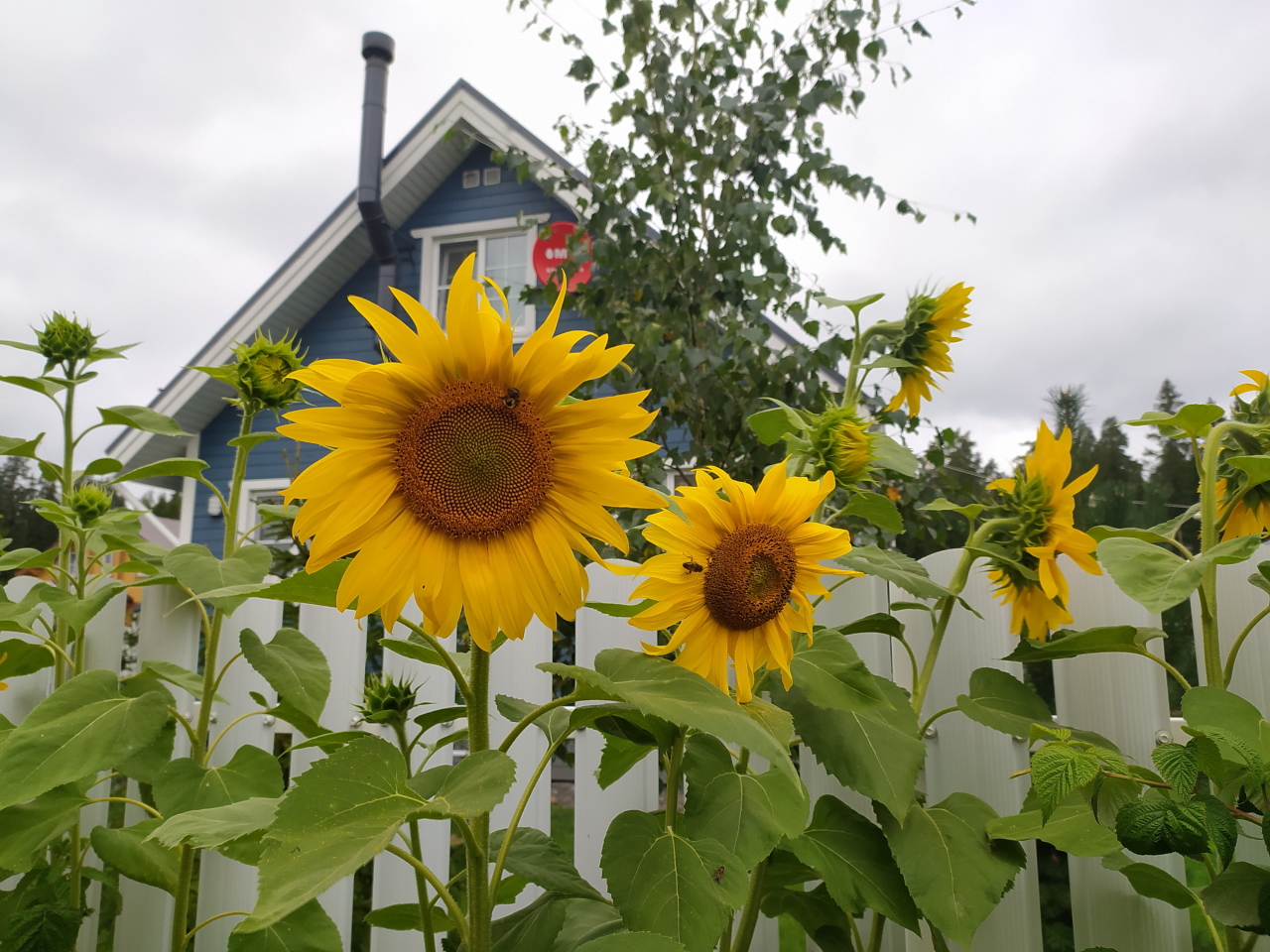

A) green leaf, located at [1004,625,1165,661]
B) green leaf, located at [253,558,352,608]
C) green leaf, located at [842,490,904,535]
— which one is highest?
green leaf, located at [842,490,904,535]

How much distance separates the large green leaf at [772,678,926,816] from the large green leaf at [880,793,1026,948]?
9cm

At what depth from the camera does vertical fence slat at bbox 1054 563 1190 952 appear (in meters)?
1.33

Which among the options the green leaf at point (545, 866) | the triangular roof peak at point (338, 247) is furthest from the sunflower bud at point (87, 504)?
the triangular roof peak at point (338, 247)

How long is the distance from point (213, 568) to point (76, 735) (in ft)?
0.89

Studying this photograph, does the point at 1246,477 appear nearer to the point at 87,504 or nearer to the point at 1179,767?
the point at 1179,767

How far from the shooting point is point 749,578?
932 mm

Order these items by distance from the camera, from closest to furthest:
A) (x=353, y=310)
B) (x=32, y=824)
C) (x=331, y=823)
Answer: (x=331, y=823) < (x=32, y=824) < (x=353, y=310)

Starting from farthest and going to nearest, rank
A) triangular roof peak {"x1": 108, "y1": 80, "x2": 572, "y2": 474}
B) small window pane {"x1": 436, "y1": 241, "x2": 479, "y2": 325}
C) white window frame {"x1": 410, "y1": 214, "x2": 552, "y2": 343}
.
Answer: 1. small window pane {"x1": 436, "y1": 241, "x2": 479, "y2": 325}
2. white window frame {"x1": 410, "y1": 214, "x2": 552, "y2": 343}
3. triangular roof peak {"x1": 108, "y1": 80, "x2": 572, "y2": 474}

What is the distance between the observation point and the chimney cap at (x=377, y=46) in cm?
756

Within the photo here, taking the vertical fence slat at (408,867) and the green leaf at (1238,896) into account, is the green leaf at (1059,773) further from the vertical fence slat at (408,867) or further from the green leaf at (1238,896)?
the vertical fence slat at (408,867)

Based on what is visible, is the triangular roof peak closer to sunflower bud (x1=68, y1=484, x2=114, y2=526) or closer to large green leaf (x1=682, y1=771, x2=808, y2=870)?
sunflower bud (x1=68, y1=484, x2=114, y2=526)

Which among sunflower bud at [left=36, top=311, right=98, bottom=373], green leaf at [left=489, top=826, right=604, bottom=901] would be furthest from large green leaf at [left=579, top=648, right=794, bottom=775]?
sunflower bud at [left=36, top=311, right=98, bottom=373]

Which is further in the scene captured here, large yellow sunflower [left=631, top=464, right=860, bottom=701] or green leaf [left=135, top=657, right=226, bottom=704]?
green leaf [left=135, top=657, right=226, bottom=704]

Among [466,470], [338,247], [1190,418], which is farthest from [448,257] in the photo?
[466,470]
